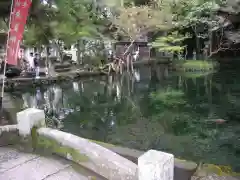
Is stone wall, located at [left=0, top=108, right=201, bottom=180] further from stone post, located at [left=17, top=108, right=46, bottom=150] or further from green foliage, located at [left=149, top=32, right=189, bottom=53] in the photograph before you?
green foliage, located at [left=149, top=32, right=189, bottom=53]

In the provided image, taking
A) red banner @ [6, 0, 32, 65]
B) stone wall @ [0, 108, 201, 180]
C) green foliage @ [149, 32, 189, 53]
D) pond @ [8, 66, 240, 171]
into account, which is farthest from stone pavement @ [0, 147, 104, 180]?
green foliage @ [149, 32, 189, 53]

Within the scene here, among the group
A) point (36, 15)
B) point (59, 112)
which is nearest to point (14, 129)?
point (36, 15)

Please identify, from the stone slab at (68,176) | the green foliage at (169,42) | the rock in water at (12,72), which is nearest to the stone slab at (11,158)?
the stone slab at (68,176)

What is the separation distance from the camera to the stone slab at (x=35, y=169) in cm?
317

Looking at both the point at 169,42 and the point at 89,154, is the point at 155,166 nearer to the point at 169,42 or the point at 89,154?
the point at 89,154

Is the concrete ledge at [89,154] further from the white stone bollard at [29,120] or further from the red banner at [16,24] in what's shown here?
the red banner at [16,24]

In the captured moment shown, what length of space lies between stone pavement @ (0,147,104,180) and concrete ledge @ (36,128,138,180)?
99mm

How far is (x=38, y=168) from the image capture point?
3371 mm

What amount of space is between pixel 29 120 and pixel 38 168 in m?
0.84

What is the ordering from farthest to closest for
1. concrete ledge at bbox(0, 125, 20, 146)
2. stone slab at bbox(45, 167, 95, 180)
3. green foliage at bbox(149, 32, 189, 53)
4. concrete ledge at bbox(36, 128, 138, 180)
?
green foliage at bbox(149, 32, 189, 53), concrete ledge at bbox(0, 125, 20, 146), stone slab at bbox(45, 167, 95, 180), concrete ledge at bbox(36, 128, 138, 180)

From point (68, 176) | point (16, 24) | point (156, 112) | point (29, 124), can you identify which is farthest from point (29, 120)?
point (156, 112)

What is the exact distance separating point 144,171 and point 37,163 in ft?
5.91

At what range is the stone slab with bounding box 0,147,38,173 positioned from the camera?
3449 millimetres

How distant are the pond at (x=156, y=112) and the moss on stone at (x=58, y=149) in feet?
8.82
